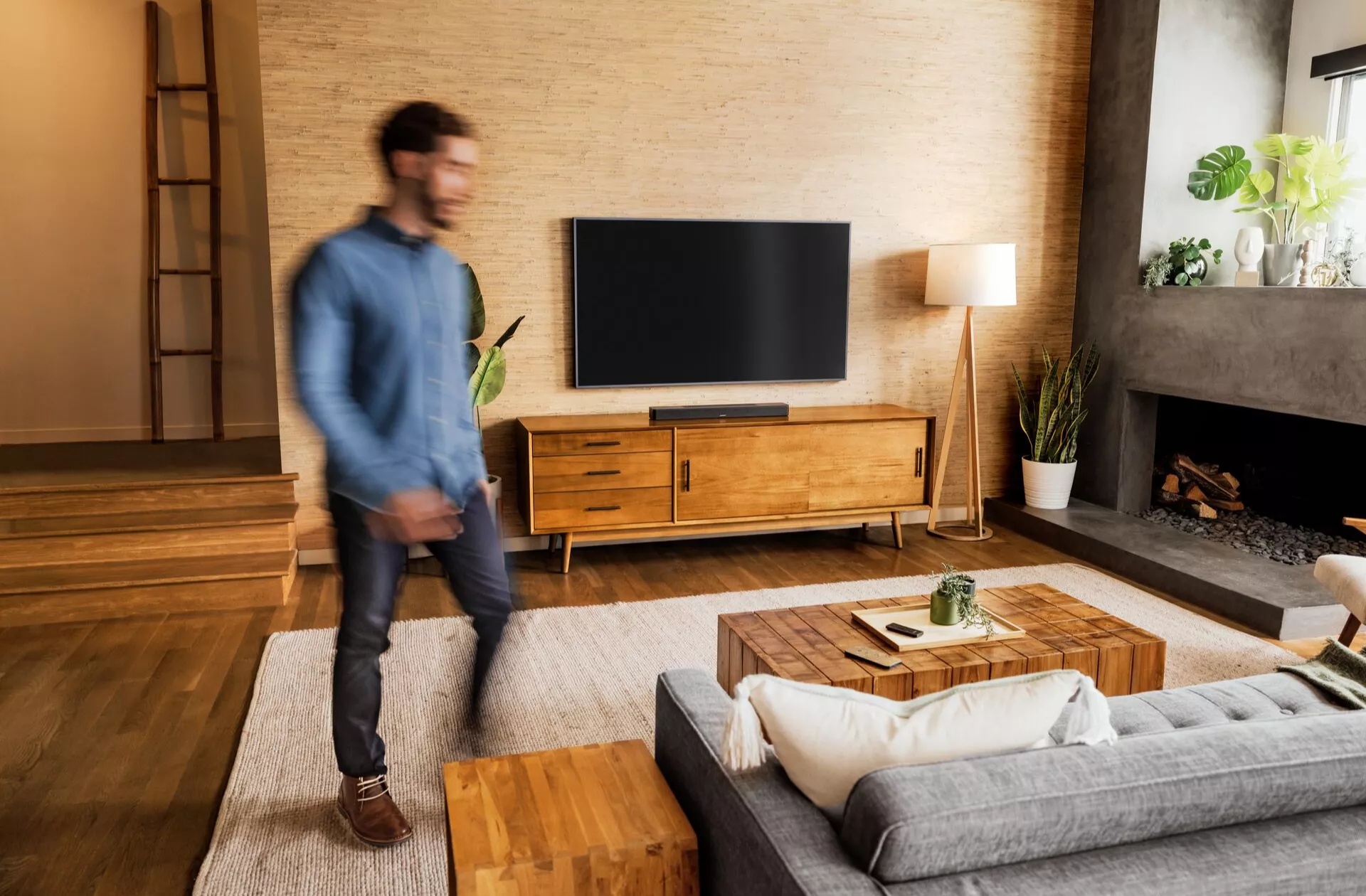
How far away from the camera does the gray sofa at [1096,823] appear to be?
1148 millimetres

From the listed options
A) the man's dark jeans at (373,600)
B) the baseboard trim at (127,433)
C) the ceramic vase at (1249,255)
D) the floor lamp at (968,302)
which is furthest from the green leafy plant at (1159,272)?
the baseboard trim at (127,433)

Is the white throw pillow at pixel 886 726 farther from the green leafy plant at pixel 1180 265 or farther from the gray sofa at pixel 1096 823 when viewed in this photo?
the green leafy plant at pixel 1180 265

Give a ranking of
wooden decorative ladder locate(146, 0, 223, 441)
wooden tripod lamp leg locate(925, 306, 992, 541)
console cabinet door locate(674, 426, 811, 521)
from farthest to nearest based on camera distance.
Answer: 1. wooden decorative ladder locate(146, 0, 223, 441)
2. wooden tripod lamp leg locate(925, 306, 992, 541)
3. console cabinet door locate(674, 426, 811, 521)

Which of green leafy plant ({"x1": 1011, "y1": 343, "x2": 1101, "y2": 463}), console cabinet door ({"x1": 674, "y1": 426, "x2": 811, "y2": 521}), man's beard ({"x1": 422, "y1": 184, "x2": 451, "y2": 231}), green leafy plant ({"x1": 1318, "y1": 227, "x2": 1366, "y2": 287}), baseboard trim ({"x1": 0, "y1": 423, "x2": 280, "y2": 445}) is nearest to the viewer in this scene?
man's beard ({"x1": 422, "y1": 184, "x2": 451, "y2": 231})

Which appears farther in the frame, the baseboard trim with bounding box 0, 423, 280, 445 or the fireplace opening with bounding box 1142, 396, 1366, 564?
the baseboard trim with bounding box 0, 423, 280, 445

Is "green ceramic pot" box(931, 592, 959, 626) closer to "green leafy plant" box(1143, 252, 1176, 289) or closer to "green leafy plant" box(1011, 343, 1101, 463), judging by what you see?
"green leafy plant" box(1011, 343, 1101, 463)

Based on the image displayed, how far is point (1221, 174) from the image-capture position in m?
4.70

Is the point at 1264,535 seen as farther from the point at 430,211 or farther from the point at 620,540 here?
the point at 430,211

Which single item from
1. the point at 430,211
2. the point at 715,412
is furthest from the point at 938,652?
the point at 715,412

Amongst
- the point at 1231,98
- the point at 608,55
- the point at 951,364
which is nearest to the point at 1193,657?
the point at 951,364

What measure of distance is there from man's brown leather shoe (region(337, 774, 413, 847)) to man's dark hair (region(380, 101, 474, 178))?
1.32 meters

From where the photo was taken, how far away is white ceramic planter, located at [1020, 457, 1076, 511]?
4957 mm

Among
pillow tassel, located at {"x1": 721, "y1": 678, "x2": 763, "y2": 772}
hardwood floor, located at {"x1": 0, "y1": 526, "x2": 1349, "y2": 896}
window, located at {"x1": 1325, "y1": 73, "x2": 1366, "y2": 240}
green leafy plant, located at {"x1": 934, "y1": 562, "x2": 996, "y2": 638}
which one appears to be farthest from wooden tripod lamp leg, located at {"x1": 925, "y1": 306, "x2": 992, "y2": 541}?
pillow tassel, located at {"x1": 721, "y1": 678, "x2": 763, "y2": 772}

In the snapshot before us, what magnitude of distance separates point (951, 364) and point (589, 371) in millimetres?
1858
